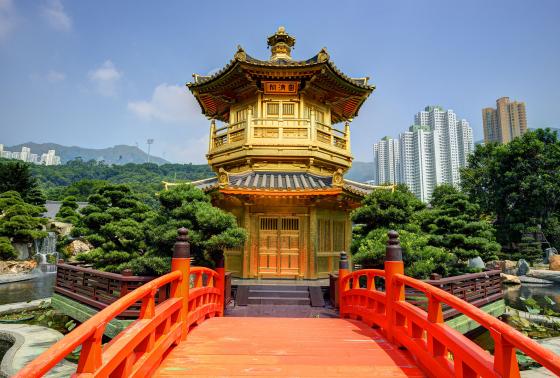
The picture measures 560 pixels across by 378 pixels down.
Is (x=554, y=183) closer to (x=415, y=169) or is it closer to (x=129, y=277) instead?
(x=129, y=277)

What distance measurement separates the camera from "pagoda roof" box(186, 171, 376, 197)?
36.7 ft

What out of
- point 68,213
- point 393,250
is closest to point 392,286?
point 393,250

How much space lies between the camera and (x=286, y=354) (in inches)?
167

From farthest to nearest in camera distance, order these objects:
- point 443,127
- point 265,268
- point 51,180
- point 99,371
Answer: point 51,180
point 443,127
point 265,268
point 99,371

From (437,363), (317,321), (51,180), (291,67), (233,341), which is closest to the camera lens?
(437,363)

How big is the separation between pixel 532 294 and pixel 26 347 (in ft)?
77.2

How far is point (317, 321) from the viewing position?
6.70m

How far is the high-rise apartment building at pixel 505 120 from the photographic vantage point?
94.1 metres

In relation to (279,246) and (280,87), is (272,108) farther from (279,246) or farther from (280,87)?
(279,246)

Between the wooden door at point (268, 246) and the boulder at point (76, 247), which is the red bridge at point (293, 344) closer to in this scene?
the wooden door at point (268, 246)

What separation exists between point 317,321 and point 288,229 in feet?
19.1

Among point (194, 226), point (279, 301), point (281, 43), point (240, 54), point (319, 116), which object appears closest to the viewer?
point (194, 226)

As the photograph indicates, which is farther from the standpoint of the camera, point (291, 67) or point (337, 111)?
point (337, 111)

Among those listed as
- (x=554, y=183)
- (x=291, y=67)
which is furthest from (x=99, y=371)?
(x=554, y=183)
